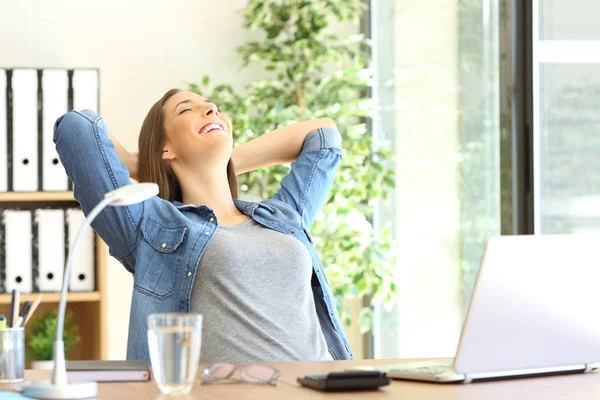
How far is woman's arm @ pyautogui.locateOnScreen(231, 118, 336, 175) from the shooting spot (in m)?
2.55

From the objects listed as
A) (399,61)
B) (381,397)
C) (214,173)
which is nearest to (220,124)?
(214,173)

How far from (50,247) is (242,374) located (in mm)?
2033

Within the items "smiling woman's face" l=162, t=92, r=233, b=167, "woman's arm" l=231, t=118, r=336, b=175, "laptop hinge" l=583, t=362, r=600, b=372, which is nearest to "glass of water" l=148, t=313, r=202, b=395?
"laptop hinge" l=583, t=362, r=600, b=372

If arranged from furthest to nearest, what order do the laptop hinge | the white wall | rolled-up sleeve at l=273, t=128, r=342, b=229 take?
the white wall
rolled-up sleeve at l=273, t=128, r=342, b=229
the laptop hinge

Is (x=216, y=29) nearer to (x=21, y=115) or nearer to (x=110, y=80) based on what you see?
(x=110, y=80)

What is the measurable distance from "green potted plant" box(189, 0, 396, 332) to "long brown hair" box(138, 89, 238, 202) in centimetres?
118

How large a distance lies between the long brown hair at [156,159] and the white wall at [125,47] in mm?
1446

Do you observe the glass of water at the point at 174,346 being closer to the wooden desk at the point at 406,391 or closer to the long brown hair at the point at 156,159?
the wooden desk at the point at 406,391

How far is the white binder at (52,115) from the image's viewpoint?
3205 millimetres

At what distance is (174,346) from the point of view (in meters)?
1.17

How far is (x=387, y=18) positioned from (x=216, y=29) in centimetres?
67

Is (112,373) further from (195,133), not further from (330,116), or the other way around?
(330,116)

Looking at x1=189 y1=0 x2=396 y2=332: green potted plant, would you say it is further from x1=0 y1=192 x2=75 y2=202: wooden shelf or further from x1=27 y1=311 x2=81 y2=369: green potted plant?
x1=27 y1=311 x2=81 y2=369: green potted plant

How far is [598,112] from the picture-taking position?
2568 millimetres
